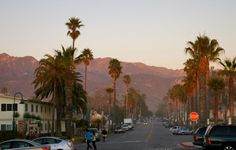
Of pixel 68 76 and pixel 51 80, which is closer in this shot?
pixel 68 76

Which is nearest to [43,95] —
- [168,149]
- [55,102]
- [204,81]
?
[55,102]

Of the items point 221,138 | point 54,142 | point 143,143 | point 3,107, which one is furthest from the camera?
point 3,107

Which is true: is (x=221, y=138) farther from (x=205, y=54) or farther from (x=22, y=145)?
(x=205, y=54)

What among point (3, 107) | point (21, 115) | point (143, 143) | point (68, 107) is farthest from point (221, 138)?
point (3, 107)

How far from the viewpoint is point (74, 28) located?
75.8 metres

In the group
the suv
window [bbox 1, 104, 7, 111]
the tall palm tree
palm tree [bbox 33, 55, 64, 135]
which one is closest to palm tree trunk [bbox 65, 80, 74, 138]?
the tall palm tree

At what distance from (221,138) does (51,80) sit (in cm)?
4847

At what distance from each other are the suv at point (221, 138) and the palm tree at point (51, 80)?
1684 inches

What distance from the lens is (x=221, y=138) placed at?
30422mm

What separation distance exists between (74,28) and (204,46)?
19.0 metres

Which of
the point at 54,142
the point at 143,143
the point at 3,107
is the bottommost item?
the point at 143,143

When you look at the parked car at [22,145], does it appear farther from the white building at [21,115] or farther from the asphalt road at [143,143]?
the white building at [21,115]

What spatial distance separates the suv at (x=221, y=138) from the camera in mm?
30250

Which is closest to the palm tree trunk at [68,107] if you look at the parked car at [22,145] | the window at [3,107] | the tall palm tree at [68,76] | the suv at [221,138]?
the tall palm tree at [68,76]
